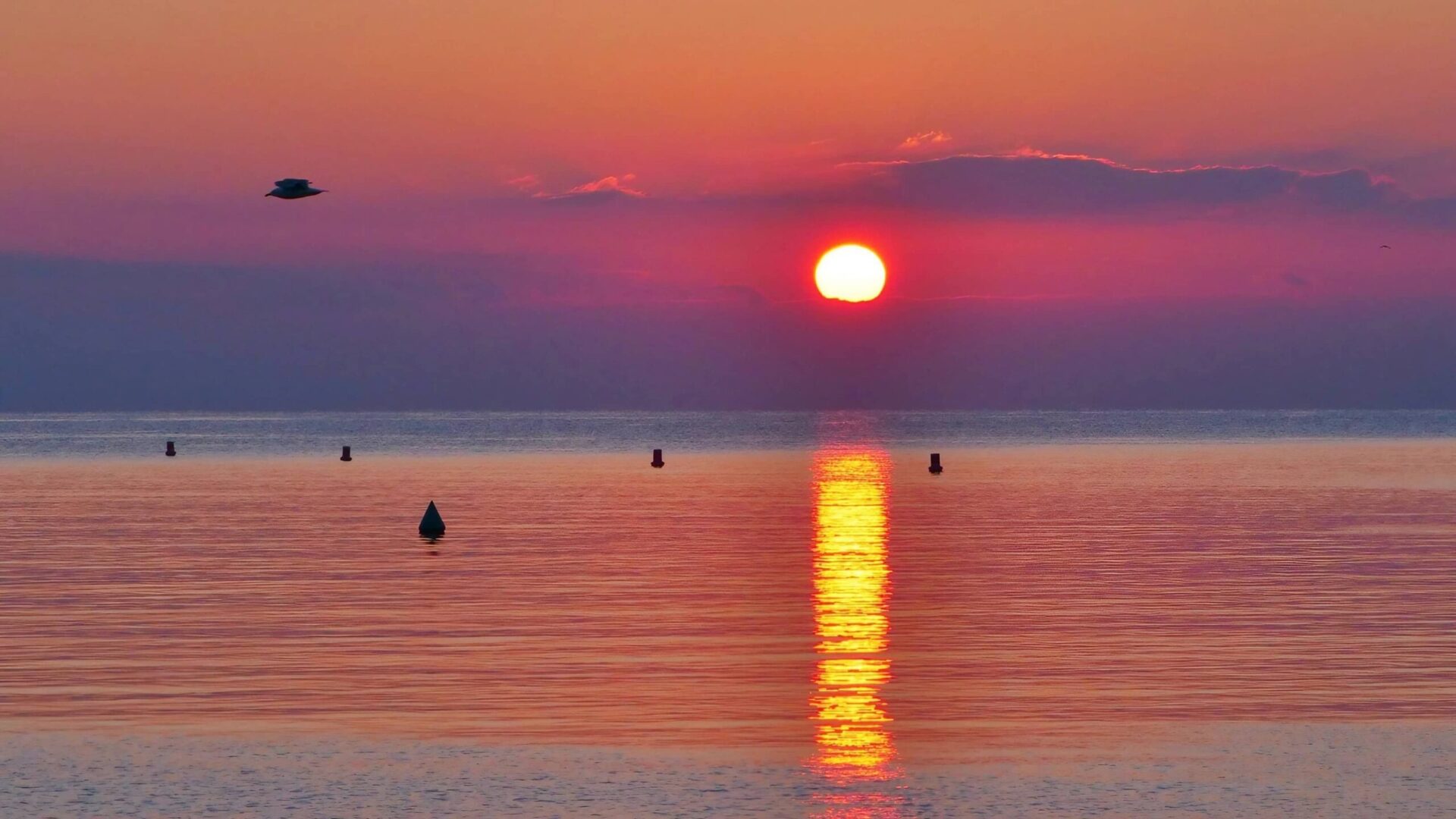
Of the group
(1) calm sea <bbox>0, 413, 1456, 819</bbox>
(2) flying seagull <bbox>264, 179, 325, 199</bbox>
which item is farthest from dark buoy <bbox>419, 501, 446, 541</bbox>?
(2) flying seagull <bbox>264, 179, 325, 199</bbox>

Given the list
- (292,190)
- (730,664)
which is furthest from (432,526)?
(730,664)

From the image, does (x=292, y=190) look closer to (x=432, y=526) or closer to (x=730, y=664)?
(x=432, y=526)

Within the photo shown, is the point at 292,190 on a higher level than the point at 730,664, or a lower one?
Result: higher

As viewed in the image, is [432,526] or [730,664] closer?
[730,664]

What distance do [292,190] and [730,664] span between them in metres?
21.0

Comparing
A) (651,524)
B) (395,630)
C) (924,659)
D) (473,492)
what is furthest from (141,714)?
(473,492)

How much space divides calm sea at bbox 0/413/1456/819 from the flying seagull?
314 inches

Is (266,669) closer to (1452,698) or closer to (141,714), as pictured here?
(141,714)

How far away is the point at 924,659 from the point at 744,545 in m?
19.7

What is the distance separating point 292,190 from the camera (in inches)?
1570

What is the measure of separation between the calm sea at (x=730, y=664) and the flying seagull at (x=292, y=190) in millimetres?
7963

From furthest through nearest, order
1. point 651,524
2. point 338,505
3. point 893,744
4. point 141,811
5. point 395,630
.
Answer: point 338,505, point 651,524, point 395,630, point 893,744, point 141,811

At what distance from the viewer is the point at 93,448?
15038 centimetres

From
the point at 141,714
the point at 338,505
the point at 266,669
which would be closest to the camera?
the point at 141,714
